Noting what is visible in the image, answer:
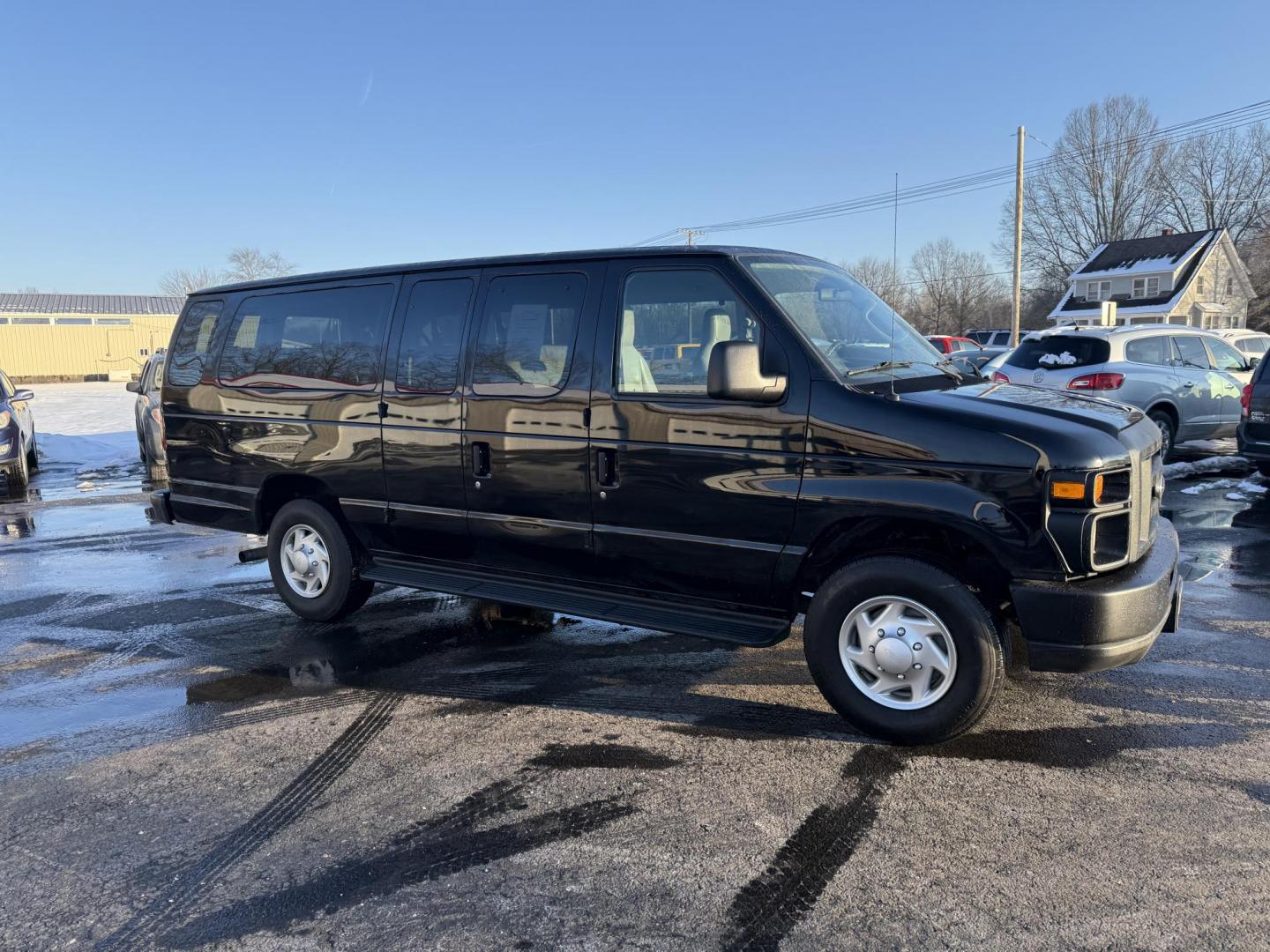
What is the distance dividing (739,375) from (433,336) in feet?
6.78

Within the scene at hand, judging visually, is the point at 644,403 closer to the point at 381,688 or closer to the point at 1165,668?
the point at 381,688

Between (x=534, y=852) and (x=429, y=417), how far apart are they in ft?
8.85

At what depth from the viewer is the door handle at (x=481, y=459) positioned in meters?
5.02

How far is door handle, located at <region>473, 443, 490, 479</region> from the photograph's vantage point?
5.02m

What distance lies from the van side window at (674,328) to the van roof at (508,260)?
10 centimetres

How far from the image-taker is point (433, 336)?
17.2 ft

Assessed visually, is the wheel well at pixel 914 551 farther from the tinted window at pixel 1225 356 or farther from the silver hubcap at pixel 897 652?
the tinted window at pixel 1225 356

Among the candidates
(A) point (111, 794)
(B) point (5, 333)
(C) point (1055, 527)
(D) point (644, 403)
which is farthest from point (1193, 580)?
(B) point (5, 333)

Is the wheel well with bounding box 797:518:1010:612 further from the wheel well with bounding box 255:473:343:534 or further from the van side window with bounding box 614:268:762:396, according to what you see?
the wheel well with bounding box 255:473:343:534

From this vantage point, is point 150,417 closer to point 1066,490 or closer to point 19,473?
point 19,473

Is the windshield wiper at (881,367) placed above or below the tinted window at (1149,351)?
below

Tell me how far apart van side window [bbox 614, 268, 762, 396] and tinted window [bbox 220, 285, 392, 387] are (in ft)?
5.63

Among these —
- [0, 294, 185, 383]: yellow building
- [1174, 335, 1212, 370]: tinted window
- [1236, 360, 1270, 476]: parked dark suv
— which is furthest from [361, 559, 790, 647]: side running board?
[0, 294, 185, 383]: yellow building

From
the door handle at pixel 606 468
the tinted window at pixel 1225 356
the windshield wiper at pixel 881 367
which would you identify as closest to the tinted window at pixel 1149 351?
the tinted window at pixel 1225 356
